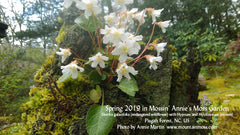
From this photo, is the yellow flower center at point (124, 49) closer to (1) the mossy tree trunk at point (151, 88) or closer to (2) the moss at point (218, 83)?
(1) the mossy tree trunk at point (151, 88)

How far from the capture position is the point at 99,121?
0.72 m

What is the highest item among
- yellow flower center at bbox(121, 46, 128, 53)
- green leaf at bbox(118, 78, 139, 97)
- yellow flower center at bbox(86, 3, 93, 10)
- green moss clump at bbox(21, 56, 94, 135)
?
yellow flower center at bbox(86, 3, 93, 10)

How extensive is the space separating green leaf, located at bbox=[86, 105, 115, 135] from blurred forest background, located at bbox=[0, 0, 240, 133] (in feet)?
4.66

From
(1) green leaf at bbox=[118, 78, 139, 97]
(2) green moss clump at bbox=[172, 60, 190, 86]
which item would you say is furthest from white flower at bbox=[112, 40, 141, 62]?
(2) green moss clump at bbox=[172, 60, 190, 86]

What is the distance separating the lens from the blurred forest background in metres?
2.57

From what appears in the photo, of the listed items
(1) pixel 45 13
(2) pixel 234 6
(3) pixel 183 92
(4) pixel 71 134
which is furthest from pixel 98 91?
(1) pixel 45 13

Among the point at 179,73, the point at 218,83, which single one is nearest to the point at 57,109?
the point at 179,73

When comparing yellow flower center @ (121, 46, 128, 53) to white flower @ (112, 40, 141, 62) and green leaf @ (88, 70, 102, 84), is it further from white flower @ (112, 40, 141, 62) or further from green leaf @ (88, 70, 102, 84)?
green leaf @ (88, 70, 102, 84)

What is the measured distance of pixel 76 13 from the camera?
176 cm

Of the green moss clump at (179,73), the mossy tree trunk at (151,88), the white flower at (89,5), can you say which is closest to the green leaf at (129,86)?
the mossy tree trunk at (151,88)

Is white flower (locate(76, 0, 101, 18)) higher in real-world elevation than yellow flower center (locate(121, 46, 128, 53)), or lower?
higher

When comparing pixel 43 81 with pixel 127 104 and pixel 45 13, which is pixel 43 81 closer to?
pixel 127 104

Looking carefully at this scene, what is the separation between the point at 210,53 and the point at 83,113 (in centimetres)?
411

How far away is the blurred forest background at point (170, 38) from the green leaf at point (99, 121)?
1420 mm
